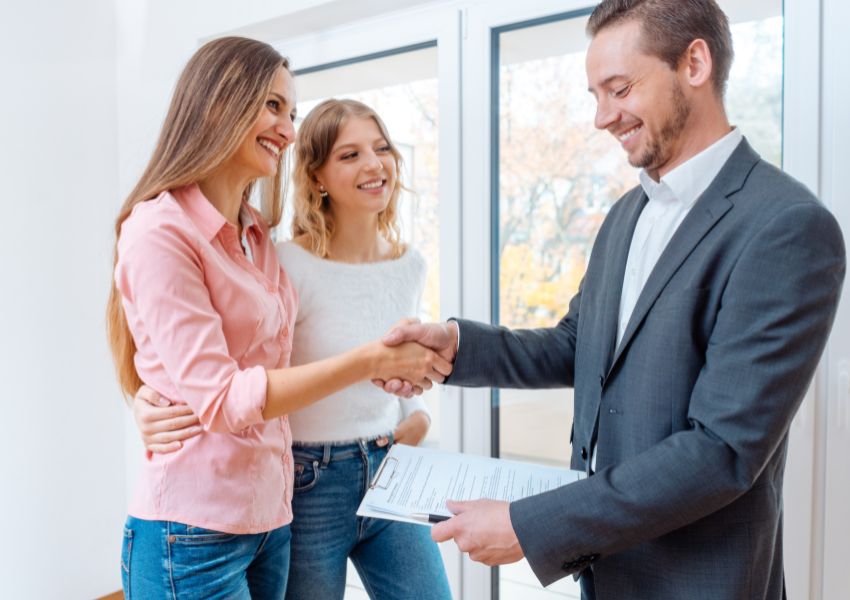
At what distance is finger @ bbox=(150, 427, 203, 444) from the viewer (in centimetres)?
129

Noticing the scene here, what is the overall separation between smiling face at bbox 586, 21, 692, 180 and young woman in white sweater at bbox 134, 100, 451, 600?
0.61m

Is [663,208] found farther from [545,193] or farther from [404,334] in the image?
[545,193]

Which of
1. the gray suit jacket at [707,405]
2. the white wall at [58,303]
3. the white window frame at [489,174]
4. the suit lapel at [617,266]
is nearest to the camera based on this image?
the gray suit jacket at [707,405]

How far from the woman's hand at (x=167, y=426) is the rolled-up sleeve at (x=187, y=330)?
0.19 feet

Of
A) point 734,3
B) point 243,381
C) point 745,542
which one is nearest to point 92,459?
point 243,381

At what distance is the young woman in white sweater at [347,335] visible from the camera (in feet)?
5.02

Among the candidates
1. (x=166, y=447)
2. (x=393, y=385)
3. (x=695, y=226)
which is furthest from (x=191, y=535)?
(x=695, y=226)

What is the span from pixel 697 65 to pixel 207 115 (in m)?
0.84

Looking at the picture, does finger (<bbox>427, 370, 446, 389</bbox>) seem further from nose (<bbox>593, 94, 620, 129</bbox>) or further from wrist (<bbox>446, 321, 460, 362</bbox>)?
nose (<bbox>593, 94, 620, 129</bbox>)

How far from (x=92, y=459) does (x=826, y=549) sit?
2333mm

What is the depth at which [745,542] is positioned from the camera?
1.10 meters

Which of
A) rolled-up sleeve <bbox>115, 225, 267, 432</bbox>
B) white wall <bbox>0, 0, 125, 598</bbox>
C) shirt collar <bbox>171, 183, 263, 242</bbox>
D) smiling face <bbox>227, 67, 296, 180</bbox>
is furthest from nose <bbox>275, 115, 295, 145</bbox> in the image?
white wall <bbox>0, 0, 125, 598</bbox>

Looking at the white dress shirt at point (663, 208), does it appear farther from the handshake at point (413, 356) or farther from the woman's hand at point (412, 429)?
the woman's hand at point (412, 429)

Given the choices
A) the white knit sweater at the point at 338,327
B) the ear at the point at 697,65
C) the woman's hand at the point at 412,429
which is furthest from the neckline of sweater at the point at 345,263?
the ear at the point at 697,65
